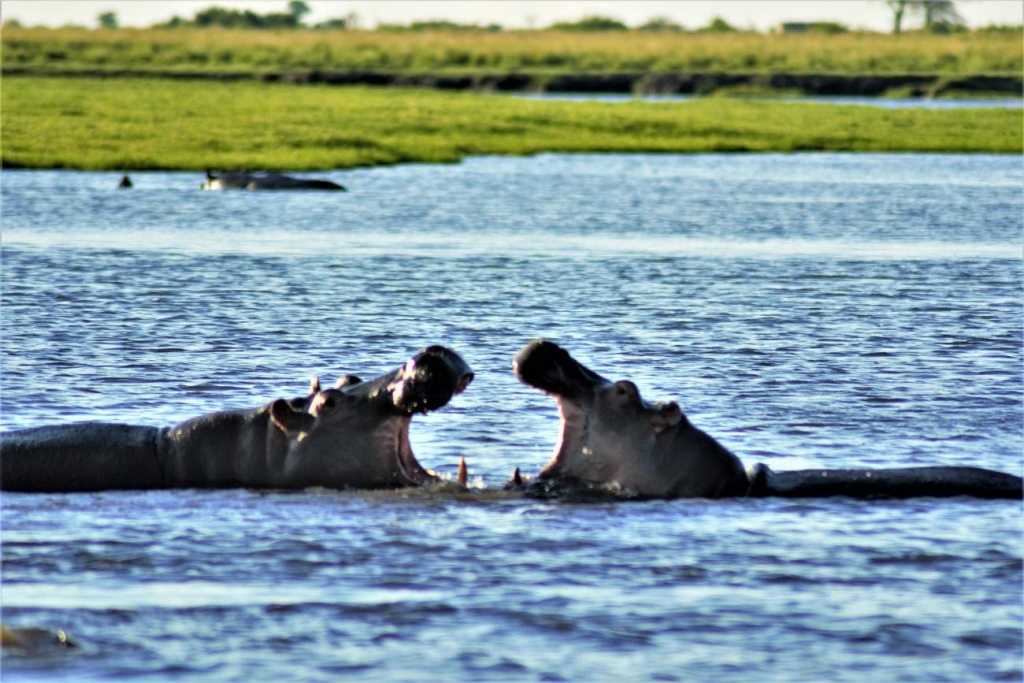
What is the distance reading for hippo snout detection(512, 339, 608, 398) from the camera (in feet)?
25.1

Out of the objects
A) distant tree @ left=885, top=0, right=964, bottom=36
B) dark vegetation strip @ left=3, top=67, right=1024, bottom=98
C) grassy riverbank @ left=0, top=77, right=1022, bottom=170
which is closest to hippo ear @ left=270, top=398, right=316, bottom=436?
grassy riverbank @ left=0, top=77, right=1022, bottom=170

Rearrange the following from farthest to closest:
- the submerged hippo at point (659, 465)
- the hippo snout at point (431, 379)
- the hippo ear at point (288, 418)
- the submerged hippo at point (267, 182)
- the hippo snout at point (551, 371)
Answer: the submerged hippo at point (267, 182), the submerged hippo at point (659, 465), the hippo ear at point (288, 418), the hippo snout at point (551, 371), the hippo snout at point (431, 379)

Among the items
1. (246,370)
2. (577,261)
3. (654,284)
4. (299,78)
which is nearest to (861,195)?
(577,261)

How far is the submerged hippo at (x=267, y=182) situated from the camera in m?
29.5

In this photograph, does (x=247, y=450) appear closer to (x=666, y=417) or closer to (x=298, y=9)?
(x=666, y=417)

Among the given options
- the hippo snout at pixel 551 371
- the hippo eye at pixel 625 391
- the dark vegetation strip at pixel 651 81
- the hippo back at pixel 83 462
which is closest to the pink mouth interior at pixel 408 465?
the hippo snout at pixel 551 371

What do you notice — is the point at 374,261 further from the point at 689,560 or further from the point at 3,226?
the point at 689,560

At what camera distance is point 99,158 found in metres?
32.7

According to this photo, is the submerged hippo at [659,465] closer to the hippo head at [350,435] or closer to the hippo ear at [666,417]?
the hippo ear at [666,417]

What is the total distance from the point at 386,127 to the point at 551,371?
113 ft

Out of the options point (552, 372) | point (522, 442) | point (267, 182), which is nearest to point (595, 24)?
point (267, 182)

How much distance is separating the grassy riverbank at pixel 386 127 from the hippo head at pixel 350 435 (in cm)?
2528

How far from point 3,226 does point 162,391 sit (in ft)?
41.0

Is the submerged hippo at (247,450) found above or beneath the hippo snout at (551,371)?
beneath
